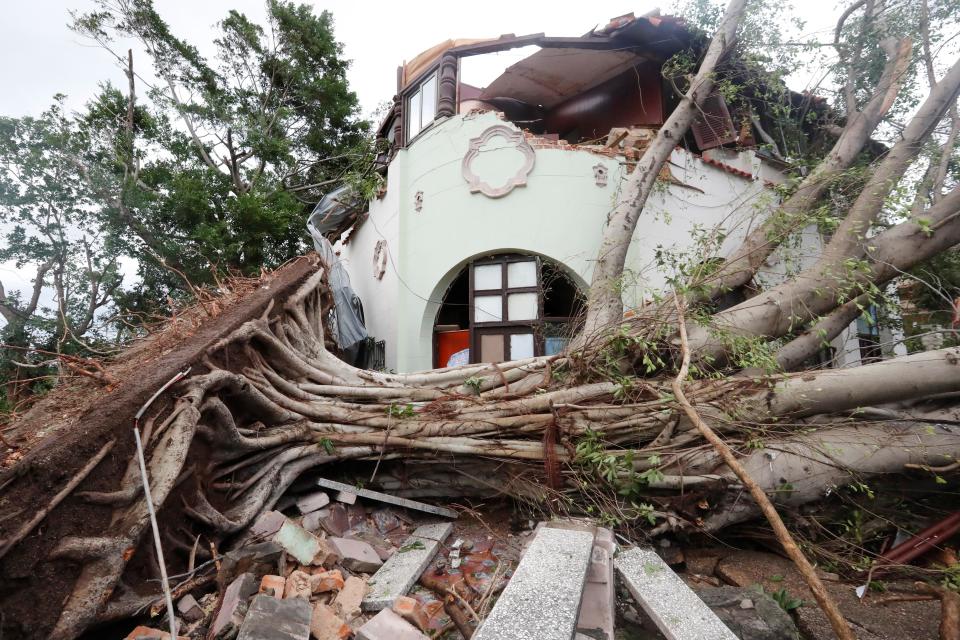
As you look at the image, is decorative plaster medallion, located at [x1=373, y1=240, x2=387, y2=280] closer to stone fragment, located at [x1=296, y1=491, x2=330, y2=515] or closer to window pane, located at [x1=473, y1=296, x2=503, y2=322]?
window pane, located at [x1=473, y1=296, x2=503, y2=322]

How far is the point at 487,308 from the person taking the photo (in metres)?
7.51

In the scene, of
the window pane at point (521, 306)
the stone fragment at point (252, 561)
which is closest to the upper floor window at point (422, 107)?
the window pane at point (521, 306)

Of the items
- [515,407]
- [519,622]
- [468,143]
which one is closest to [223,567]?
[519,622]

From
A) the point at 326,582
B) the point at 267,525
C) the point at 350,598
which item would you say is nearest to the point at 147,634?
the point at 326,582

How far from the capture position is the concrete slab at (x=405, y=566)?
8.30 ft

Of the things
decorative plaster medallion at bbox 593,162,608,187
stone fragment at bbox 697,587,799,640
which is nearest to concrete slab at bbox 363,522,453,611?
stone fragment at bbox 697,587,799,640

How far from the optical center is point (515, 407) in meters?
3.80

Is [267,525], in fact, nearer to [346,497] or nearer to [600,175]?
[346,497]

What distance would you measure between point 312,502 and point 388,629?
5.78 feet

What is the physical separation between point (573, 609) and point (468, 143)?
7059mm

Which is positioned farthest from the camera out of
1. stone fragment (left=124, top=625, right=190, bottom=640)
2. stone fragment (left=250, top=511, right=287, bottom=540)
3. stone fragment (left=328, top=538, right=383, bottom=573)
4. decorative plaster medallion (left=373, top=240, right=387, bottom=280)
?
decorative plaster medallion (left=373, top=240, right=387, bottom=280)

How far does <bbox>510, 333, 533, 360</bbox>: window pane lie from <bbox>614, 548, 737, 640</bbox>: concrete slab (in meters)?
4.61

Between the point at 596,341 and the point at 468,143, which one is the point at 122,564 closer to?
the point at 596,341

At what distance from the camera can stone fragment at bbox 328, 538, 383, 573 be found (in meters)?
2.92
